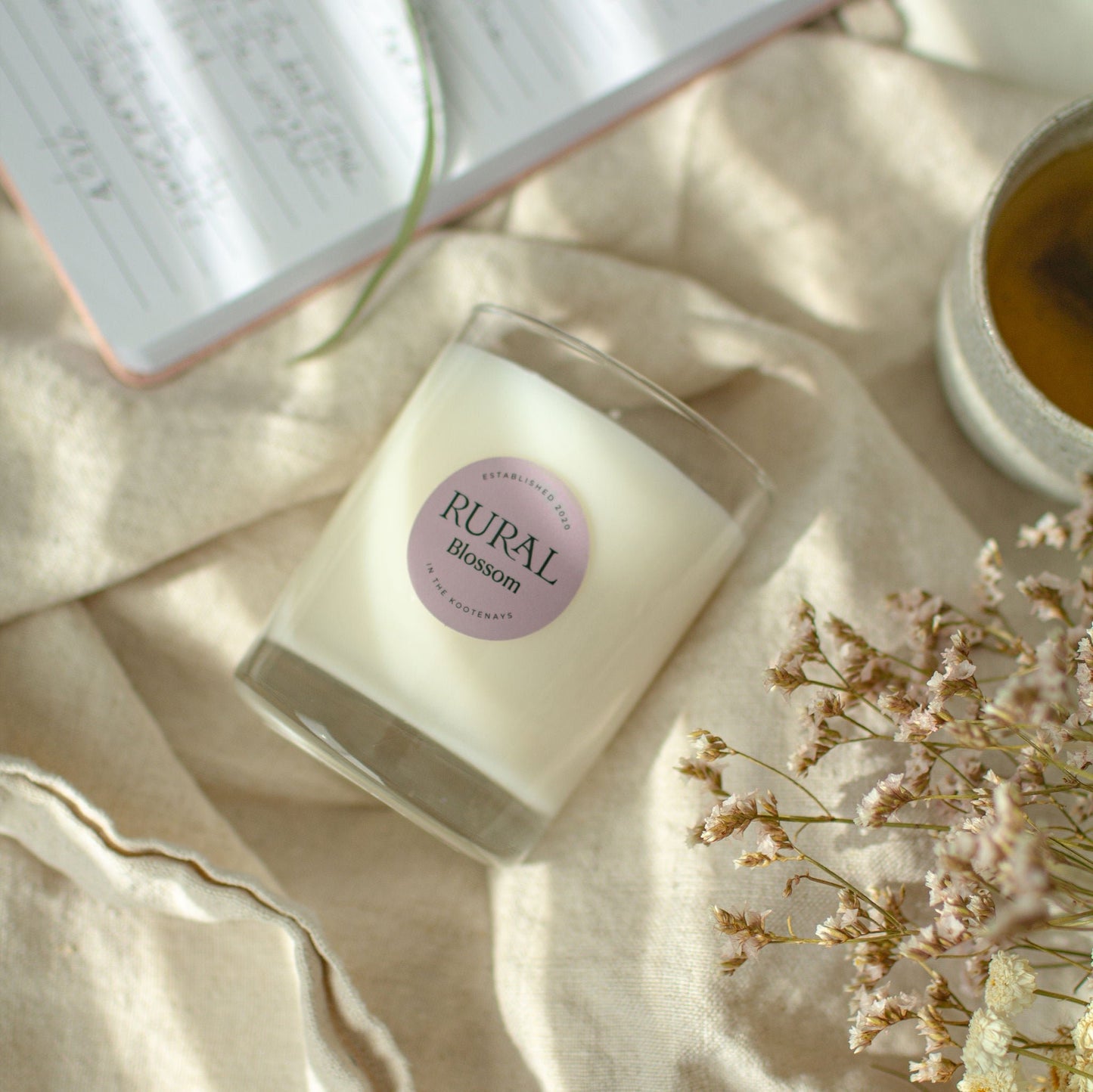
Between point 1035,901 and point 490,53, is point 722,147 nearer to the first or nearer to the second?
point 490,53

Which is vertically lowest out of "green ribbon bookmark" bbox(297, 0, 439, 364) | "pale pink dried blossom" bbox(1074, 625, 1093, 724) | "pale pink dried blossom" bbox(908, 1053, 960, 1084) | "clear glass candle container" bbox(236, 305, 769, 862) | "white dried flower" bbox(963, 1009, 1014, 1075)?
"pale pink dried blossom" bbox(908, 1053, 960, 1084)

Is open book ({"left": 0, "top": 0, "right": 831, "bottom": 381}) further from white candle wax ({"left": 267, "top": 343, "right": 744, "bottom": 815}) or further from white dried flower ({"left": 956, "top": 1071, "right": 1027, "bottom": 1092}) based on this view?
white dried flower ({"left": 956, "top": 1071, "right": 1027, "bottom": 1092})

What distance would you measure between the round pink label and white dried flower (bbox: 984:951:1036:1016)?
232mm

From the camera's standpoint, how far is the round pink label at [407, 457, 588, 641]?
0.46 metres

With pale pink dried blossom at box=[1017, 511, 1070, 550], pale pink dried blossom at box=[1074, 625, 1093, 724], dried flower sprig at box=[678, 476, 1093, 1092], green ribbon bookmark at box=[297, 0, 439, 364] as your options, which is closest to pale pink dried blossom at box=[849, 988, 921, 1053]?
dried flower sprig at box=[678, 476, 1093, 1092]

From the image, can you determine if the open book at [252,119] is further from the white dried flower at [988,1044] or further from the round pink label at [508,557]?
the white dried flower at [988,1044]

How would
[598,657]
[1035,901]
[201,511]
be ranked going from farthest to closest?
[201,511] → [598,657] → [1035,901]

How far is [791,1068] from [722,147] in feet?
1.77

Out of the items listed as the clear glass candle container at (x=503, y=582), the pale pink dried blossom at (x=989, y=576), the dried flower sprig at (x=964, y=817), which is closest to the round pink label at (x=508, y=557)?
the clear glass candle container at (x=503, y=582)

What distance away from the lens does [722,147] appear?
62cm

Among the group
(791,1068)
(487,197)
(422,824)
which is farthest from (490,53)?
(791,1068)

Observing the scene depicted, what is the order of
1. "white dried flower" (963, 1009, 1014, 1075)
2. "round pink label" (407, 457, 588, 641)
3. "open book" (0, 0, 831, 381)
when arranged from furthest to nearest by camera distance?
"open book" (0, 0, 831, 381) < "round pink label" (407, 457, 588, 641) < "white dried flower" (963, 1009, 1014, 1075)

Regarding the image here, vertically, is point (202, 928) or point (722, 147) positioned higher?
point (722, 147)

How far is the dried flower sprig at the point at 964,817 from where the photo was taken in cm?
35
